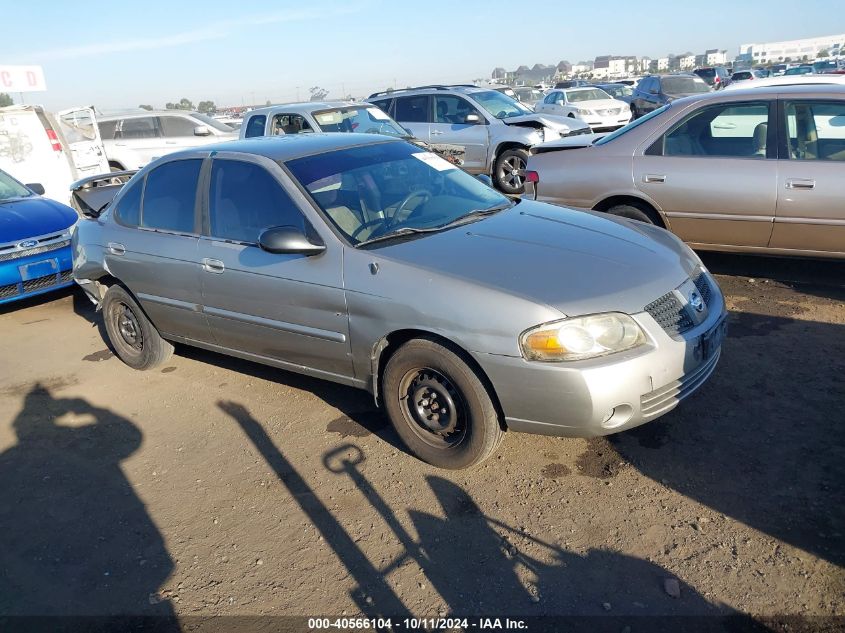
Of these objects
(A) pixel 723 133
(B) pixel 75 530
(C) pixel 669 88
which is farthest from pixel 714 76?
(B) pixel 75 530

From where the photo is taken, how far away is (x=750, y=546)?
9.20 feet

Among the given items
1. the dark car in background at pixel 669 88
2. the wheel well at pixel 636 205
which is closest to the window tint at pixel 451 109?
the wheel well at pixel 636 205

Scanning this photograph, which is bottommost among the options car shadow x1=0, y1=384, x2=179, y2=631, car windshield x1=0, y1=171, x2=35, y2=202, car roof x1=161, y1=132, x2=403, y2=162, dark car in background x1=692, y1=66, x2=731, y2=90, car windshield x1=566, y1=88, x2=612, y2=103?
car shadow x1=0, y1=384, x2=179, y2=631

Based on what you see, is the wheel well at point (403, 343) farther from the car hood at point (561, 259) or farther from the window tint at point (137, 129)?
the window tint at point (137, 129)

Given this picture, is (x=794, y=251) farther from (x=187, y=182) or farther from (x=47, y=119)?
A: (x=47, y=119)

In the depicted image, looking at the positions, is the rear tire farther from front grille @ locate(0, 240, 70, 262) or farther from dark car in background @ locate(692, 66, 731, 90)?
dark car in background @ locate(692, 66, 731, 90)

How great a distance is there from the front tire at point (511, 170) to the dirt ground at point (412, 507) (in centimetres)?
658

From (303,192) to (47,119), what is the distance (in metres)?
7.99

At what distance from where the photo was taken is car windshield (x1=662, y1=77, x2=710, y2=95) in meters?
21.0

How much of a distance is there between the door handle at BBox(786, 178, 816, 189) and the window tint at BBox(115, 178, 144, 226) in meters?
4.96

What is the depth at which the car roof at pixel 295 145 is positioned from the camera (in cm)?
420

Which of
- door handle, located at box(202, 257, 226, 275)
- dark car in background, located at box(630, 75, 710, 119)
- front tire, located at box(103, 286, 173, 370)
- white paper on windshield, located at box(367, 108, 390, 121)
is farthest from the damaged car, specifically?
dark car in background, located at box(630, 75, 710, 119)

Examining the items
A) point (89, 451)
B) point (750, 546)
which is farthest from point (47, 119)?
point (750, 546)

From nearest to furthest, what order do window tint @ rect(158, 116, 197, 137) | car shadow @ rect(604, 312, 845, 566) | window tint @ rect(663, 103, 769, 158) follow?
car shadow @ rect(604, 312, 845, 566)
window tint @ rect(663, 103, 769, 158)
window tint @ rect(158, 116, 197, 137)
